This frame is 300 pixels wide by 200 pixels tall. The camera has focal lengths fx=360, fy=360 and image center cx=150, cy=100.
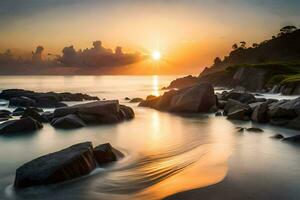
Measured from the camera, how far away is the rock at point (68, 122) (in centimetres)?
2530

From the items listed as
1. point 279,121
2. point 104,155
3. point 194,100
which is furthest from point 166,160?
point 194,100

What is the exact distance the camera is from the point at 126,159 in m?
15.8

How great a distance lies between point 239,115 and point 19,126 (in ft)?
55.6

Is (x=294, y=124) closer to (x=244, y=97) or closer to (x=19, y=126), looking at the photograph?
(x=244, y=97)

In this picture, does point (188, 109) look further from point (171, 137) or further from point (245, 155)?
point (245, 155)

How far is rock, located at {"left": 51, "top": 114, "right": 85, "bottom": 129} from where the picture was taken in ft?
83.0

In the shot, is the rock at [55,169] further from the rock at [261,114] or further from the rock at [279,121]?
the rock at [261,114]

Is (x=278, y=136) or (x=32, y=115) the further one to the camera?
(x=32, y=115)

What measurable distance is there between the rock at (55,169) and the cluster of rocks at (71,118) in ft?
38.0

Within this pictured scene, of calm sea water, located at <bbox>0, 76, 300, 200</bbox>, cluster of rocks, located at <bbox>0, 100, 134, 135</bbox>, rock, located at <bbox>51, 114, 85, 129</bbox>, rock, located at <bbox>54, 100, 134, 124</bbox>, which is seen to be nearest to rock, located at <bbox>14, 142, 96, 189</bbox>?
calm sea water, located at <bbox>0, 76, 300, 200</bbox>

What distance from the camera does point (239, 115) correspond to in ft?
96.7

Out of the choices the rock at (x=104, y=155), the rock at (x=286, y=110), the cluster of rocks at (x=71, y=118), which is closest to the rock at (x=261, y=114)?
the rock at (x=286, y=110)

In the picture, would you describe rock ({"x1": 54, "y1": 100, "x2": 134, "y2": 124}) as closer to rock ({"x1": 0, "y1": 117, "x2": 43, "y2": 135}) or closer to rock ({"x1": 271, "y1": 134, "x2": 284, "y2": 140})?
rock ({"x1": 0, "y1": 117, "x2": 43, "y2": 135})

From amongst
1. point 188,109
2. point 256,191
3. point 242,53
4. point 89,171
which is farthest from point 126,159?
point 242,53
